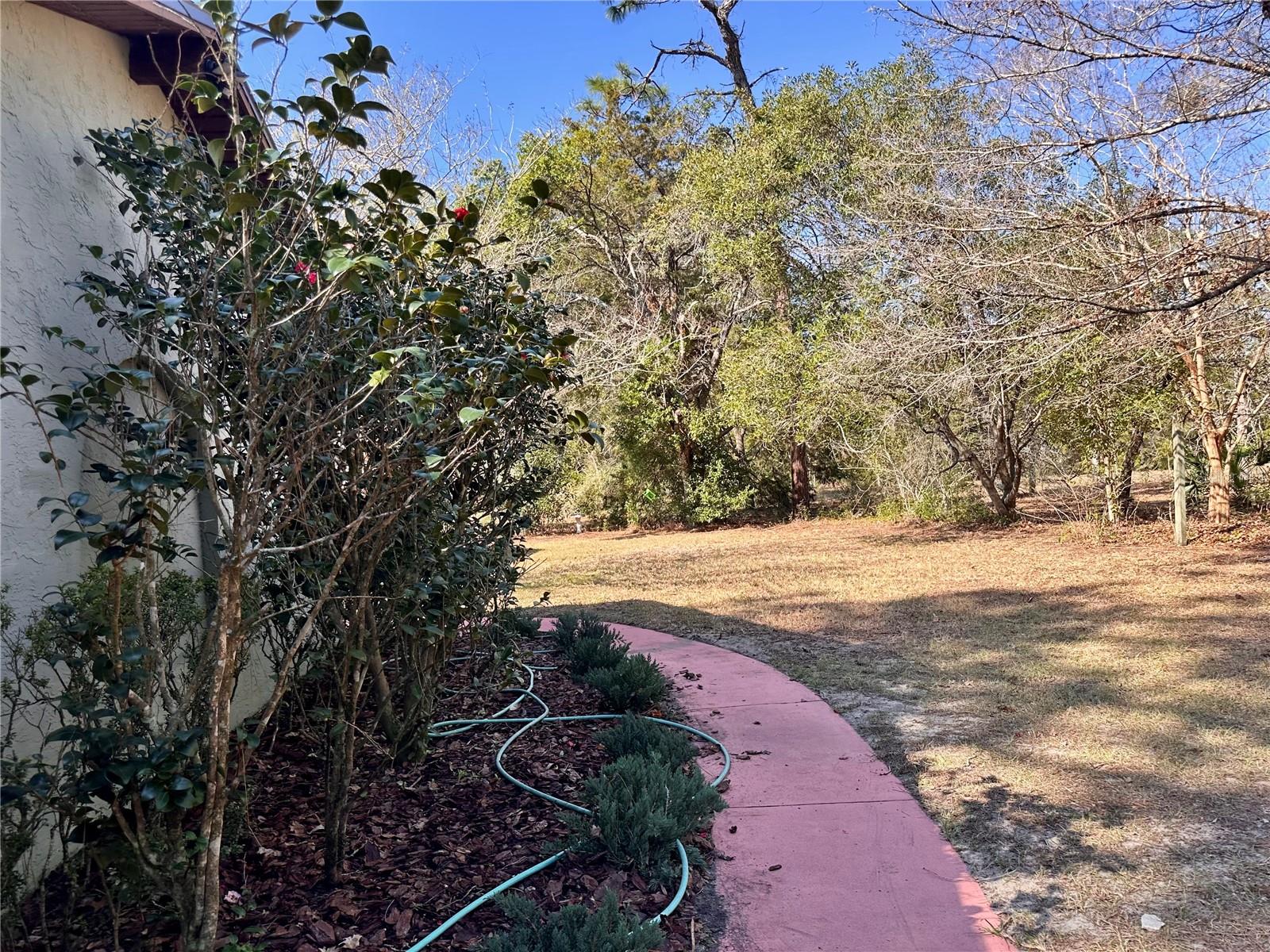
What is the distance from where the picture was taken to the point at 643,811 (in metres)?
2.95

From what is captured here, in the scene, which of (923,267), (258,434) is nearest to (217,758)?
(258,434)

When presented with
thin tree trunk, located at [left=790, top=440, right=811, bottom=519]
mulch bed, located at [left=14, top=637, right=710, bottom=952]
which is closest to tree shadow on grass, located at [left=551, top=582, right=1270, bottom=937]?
mulch bed, located at [left=14, top=637, right=710, bottom=952]

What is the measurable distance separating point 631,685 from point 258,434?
3.18 m

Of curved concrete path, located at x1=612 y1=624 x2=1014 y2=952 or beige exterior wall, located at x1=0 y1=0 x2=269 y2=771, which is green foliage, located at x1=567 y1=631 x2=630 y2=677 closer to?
curved concrete path, located at x1=612 y1=624 x2=1014 y2=952

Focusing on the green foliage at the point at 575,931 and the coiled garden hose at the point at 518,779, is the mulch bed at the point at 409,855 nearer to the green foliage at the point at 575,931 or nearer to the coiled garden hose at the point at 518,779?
the coiled garden hose at the point at 518,779

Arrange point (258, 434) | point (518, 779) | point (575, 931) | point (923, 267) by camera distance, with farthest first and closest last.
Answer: point (923, 267) < point (518, 779) < point (575, 931) < point (258, 434)

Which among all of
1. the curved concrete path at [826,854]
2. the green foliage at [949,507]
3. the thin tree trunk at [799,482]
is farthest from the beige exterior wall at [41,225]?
the thin tree trunk at [799,482]

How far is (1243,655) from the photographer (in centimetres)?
571

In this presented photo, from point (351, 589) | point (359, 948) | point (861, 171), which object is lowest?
point (359, 948)

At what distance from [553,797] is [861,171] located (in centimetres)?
1102

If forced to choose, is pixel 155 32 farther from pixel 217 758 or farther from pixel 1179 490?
pixel 1179 490

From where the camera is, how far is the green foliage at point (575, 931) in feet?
7.40

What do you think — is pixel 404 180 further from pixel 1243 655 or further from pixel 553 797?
pixel 1243 655

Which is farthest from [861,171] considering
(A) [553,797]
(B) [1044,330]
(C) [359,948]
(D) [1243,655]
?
(C) [359,948]
